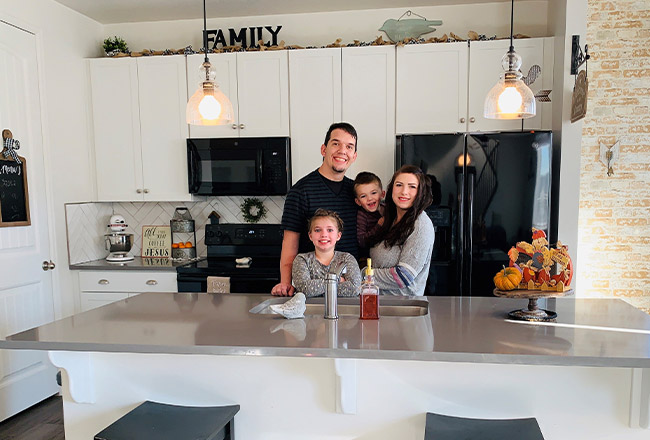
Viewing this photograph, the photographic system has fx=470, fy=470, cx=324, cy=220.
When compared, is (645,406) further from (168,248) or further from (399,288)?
(168,248)

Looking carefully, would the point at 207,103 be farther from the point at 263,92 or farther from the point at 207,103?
the point at 263,92

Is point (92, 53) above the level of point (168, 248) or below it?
above

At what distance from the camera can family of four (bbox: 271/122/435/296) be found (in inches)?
75.5

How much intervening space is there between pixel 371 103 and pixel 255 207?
1.24 meters

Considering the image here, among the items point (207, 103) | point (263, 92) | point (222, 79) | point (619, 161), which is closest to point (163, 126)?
point (222, 79)

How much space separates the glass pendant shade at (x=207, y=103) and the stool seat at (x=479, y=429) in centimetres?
140

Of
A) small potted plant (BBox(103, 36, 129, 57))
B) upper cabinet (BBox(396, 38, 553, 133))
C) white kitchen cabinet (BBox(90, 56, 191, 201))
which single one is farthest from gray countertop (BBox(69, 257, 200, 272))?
upper cabinet (BBox(396, 38, 553, 133))

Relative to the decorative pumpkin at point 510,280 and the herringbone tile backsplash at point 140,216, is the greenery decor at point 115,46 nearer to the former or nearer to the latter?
the herringbone tile backsplash at point 140,216

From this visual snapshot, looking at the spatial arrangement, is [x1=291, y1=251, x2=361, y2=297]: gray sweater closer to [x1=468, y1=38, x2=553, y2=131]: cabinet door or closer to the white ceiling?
[x1=468, y1=38, x2=553, y2=131]: cabinet door

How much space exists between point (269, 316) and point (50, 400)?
2.39 m

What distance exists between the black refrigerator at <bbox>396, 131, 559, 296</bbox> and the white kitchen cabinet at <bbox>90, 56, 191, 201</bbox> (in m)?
1.73

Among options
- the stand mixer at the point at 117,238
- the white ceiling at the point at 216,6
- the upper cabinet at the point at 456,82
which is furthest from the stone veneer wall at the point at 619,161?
the stand mixer at the point at 117,238

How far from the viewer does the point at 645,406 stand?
56.1 inches

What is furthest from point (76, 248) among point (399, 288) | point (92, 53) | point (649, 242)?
point (649, 242)
